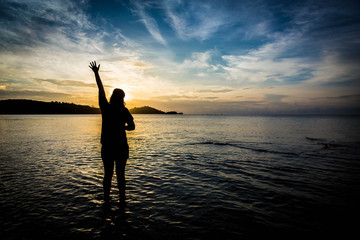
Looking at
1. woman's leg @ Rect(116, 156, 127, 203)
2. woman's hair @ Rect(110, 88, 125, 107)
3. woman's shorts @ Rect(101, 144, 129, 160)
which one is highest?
woman's hair @ Rect(110, 88, 125, 107)

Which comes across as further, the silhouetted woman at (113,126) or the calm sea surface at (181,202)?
the silhouetted woman at (113,126)

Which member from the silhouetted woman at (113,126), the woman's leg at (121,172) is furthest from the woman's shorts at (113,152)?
the woman's leg at (121,172)

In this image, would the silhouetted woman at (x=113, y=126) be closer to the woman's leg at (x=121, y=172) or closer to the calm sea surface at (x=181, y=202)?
the woman's leg at (x=121, y=172)

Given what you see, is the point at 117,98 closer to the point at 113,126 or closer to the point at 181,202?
the point at 113,126

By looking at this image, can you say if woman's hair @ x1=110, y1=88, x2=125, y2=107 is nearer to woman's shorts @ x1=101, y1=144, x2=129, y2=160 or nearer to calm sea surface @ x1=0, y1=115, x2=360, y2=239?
woman's shorts @ x1=101, y1=144, x2=129, y2=160

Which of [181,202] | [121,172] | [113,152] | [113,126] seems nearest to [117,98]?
[113,126]

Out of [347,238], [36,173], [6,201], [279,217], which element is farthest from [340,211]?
[36,173]

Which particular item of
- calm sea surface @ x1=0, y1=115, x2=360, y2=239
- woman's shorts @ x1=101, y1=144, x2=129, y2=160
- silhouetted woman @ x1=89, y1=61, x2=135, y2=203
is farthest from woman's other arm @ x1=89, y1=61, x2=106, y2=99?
calm sea surface @ x1=0, y1=115, x2=360, y2=239

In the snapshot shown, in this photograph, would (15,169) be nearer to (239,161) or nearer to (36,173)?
(36,173)

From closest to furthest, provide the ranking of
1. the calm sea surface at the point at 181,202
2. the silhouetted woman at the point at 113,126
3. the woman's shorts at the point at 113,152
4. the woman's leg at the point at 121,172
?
the calm sea surface at the point at 181,202 < the silhouetted woman at the point at 113,126 < the woman's shorts at the point at 113,152 < the woman's leg at the point at 121,172

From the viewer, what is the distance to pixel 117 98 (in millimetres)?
5418

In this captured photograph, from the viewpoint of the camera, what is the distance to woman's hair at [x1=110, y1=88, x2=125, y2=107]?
5.39 meters

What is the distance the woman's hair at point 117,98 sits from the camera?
17.7ft

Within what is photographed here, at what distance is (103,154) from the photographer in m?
5.52
